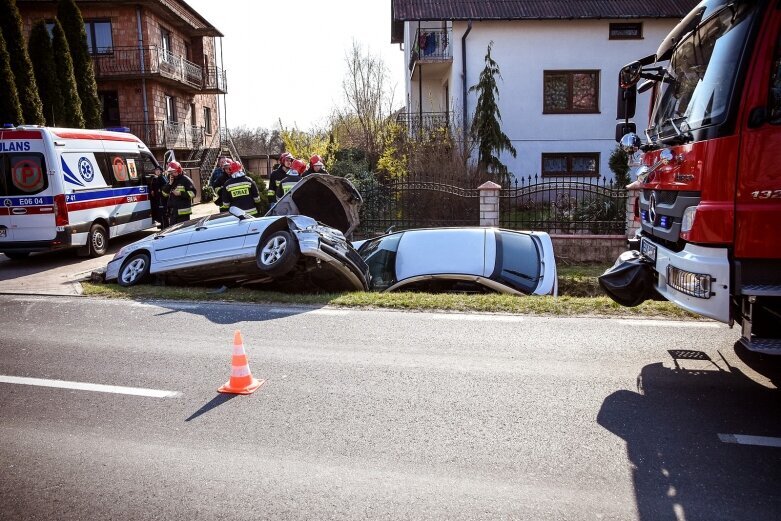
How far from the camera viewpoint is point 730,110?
393 centimetres

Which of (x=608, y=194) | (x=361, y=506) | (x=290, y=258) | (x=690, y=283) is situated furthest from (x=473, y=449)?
(x=608, y=194)

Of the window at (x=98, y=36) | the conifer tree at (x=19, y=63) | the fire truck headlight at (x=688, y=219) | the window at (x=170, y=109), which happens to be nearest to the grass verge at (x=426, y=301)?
the fire truck headlight at (x=688, y=219)

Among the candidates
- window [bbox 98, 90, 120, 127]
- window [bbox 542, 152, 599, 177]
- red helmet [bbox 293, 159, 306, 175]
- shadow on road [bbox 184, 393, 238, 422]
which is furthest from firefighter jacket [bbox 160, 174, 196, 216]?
window [bbox 98, 90, 120, 127]

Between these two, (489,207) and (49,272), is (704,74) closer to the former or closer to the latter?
(489,207)

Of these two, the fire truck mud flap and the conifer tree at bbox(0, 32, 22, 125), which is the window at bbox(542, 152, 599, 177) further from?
the fire truck mud flap

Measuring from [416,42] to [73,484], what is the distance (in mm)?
22178

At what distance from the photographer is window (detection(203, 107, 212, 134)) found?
116 ft

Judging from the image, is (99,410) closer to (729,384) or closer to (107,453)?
(107,453)

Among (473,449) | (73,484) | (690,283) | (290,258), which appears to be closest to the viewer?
(73,484)

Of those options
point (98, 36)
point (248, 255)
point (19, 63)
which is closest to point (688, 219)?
point (248, 255)

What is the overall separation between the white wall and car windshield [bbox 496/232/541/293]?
14.4 metres

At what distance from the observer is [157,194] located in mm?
15641

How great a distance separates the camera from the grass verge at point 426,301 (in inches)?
275

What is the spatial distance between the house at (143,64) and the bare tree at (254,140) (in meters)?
22.8
